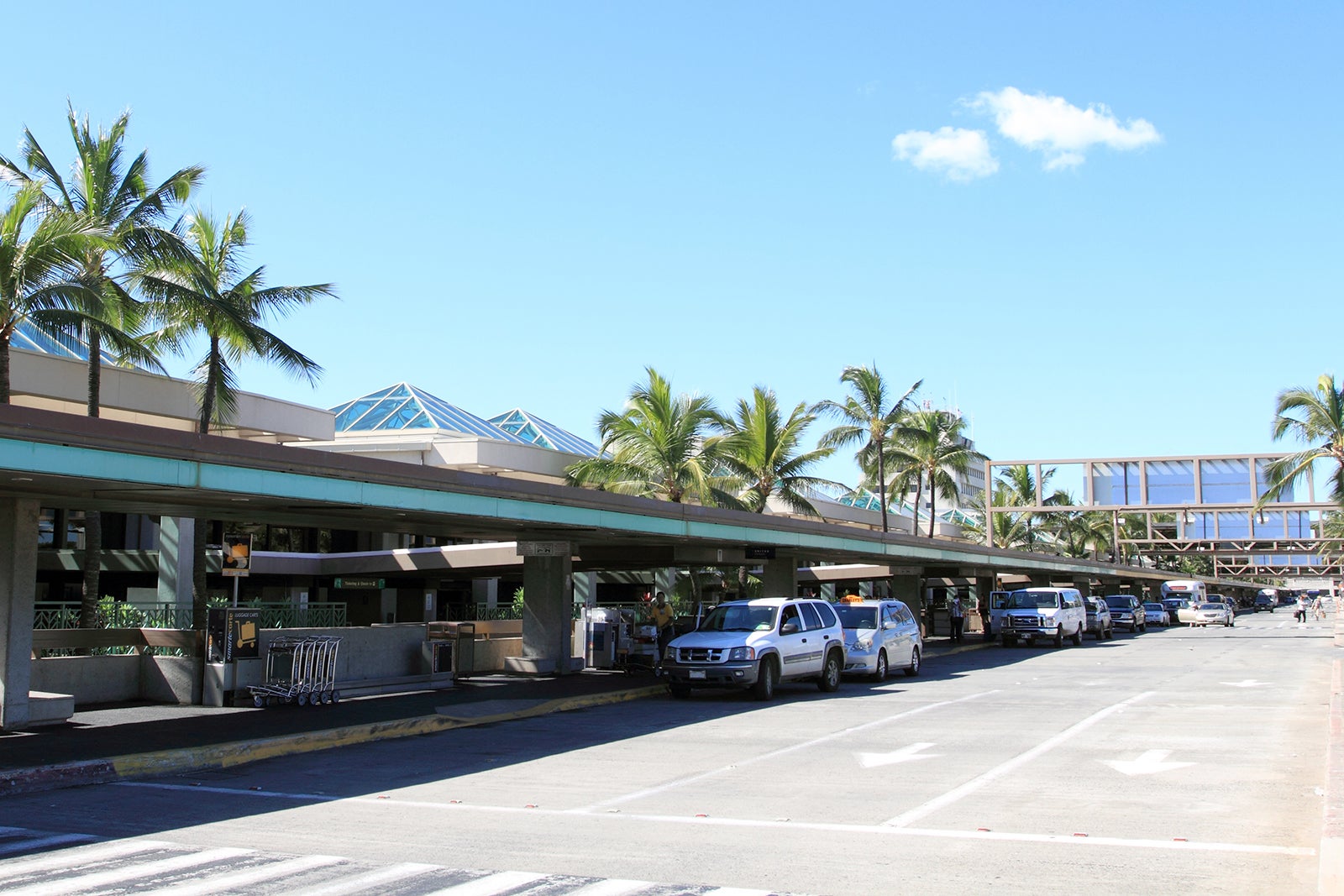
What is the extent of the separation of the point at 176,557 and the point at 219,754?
1817 centimetres

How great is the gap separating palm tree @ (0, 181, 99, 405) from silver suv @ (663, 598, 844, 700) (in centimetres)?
1162

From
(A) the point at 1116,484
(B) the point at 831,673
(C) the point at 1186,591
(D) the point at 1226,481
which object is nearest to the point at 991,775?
(B) the point at 831,673

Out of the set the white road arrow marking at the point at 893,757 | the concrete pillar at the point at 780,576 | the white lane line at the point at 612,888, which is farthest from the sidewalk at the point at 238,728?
the concrete pillar at the point at 780,576

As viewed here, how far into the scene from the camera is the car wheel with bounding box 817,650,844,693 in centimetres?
2284

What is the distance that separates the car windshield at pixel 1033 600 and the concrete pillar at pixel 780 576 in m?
10.0

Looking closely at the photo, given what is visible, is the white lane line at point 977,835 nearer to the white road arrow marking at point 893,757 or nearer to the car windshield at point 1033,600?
the white road arrow marking at point 893,757

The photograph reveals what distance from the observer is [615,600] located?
5803 centimetres

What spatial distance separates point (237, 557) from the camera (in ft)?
61.8

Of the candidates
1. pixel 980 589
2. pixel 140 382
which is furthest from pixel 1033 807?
pixel 980 589

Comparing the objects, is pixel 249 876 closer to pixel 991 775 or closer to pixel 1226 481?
pixel 991 775

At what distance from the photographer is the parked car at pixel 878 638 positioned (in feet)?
81.7

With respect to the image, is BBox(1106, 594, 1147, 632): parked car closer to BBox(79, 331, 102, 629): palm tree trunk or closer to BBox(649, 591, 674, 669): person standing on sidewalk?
BBox(649, 591, 674, 669): person standing on sidewalk

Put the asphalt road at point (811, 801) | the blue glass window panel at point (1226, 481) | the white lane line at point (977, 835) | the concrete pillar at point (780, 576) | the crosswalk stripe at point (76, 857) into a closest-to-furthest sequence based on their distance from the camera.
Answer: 1. the crosswalk stripe at point (76, 857)
2. the asphalt road at point (811, 801)
3. the white lane line at point (977, 835)
4. the concrete pillar at point (780, 576)
5. the blue glass window panel at point (1226, 481)

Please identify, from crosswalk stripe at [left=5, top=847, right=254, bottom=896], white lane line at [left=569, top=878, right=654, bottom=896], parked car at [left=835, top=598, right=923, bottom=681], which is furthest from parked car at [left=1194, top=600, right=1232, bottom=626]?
crosswalk stripe at [left=5, top=847, right=254, bottom=896]
